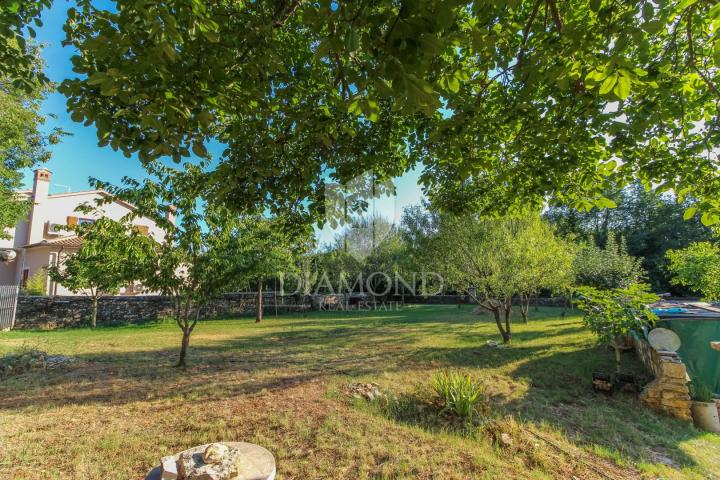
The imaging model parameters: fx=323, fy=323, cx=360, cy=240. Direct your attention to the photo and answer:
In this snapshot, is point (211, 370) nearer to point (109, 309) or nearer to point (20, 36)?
point (20, 36)

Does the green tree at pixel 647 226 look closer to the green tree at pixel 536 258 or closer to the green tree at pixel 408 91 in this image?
the green tree at pixel 536 258

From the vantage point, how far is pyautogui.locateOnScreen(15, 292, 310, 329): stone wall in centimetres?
1305

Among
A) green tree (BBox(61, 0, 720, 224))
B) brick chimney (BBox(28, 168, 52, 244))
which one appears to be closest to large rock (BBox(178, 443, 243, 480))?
green tree (BBox(61, 0, 720, 224))

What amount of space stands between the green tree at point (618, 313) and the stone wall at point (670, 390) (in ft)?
2.60

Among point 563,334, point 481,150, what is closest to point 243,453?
point 481,150

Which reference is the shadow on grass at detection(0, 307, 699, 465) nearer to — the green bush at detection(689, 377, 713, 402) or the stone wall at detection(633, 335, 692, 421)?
the stone wall at detection(633, 335, 692, 421)

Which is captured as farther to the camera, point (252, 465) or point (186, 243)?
point (186, 243)

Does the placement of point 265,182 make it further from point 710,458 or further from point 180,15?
point 710,458

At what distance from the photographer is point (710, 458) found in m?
4.16

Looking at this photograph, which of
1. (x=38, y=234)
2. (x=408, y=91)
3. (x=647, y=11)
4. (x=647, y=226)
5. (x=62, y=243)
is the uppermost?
→ (x=647, y=226)

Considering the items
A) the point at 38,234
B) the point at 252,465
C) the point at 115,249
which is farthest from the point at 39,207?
the point at 252,465

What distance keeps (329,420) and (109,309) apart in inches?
614

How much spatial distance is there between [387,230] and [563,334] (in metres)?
13.7

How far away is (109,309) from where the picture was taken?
15.2 meters
